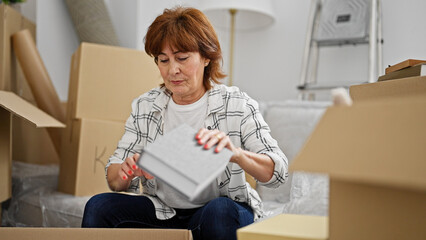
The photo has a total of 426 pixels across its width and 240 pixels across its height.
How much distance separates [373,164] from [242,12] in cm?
186

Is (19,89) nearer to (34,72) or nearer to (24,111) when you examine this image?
(34,72)

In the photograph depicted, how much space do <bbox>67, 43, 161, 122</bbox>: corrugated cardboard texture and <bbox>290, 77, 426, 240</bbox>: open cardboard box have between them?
1.11 meters

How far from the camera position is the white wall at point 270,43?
1879mm

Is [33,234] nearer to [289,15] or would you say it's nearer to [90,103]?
[90,103]

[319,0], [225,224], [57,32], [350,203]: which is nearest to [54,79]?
[57,32]

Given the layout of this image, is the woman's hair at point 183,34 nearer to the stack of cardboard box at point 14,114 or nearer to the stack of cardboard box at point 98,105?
the stack of cardboard box at point 14,114

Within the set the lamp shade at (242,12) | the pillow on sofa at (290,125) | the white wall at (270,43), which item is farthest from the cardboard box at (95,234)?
the lamp shade at (242,12)

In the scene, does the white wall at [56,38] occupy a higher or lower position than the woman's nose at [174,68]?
higher

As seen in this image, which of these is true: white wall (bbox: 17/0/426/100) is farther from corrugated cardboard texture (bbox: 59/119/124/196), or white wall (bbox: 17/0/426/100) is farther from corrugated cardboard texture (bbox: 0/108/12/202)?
corrugated cardboard texture (bbox: 0/108/12/202)

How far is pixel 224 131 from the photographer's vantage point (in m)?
1.09

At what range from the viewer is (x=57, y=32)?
2.15m

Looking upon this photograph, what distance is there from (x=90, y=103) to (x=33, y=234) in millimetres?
793

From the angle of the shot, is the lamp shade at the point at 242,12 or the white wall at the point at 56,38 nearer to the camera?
the lamp shade at the point at 242,12

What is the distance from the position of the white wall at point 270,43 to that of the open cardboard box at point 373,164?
1.19 meters
